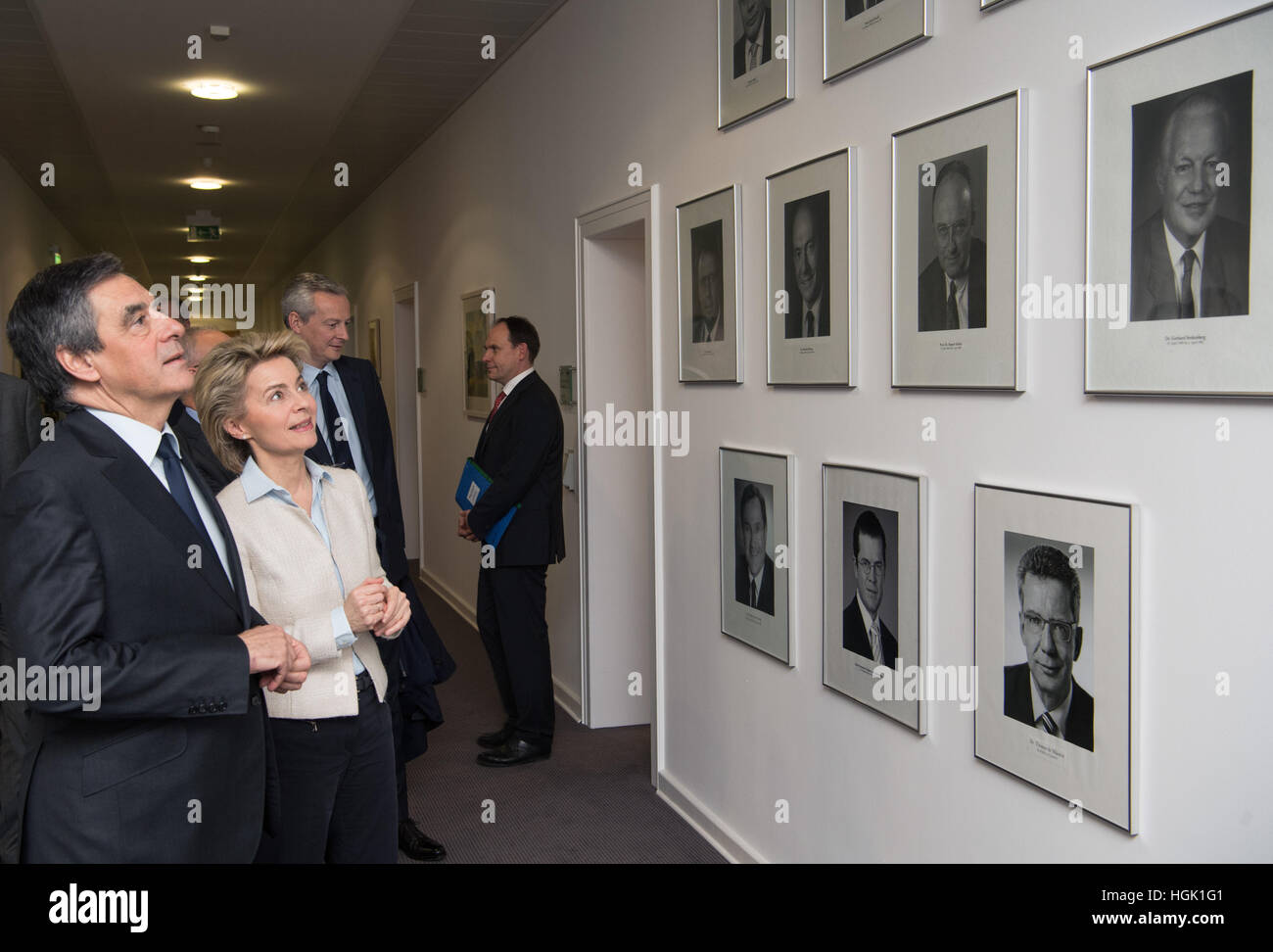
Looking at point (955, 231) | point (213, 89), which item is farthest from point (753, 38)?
point (213, 89)

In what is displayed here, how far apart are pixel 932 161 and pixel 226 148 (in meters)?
7.65

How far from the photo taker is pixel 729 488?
3.69m

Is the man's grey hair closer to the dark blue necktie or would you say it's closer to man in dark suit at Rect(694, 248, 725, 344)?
the dark blue necktie

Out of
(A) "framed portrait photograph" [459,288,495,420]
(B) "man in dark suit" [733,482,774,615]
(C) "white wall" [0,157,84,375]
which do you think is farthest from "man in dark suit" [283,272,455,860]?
(C) "white wall" [0,157,84,375]

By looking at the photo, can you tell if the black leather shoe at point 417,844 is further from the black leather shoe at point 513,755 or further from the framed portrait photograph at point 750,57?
the framed portrait photograph at point 750,57

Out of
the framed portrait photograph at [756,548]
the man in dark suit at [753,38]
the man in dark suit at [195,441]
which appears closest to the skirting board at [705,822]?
the framed portrait photograph at [756,548]

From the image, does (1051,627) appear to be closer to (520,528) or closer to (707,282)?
(707,282)

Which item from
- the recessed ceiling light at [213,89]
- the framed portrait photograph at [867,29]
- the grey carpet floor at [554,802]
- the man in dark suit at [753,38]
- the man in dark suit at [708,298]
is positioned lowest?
the grey carpet floor at [554,802]

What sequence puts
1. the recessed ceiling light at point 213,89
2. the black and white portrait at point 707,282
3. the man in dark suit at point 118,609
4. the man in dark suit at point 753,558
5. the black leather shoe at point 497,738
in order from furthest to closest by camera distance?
the recessed ceiling light at point 213,89
the black leather shoe at point 497,738
the black and white portrait at point 707,282
the man in dark suit at point 753,558
the man in dark suit at point 118,609

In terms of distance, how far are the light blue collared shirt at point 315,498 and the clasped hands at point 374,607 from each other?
0.08 ft

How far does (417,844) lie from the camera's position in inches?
148

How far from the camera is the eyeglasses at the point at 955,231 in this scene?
7.91ft

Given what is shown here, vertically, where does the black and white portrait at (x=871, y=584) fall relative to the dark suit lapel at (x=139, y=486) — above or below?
below

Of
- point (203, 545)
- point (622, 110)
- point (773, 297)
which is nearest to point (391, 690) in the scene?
point (203, 545)
